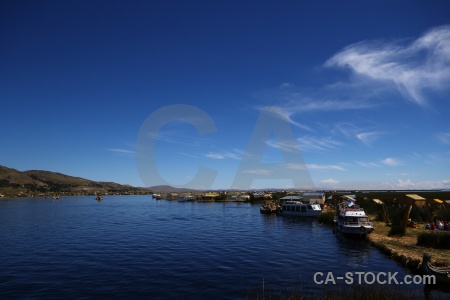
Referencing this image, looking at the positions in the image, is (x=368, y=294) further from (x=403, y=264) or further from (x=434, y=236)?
(x=434, y=236)

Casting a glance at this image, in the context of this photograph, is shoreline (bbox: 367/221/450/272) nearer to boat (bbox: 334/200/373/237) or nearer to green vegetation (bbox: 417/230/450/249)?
green vegetation (bbox: 417/230/450/249)

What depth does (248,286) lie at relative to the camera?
75.8 ft

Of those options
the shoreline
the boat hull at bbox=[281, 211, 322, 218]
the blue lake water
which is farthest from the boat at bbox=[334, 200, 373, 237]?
the boat hull at bbox=[281, 211, 322, 218]

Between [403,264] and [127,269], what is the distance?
2758cm

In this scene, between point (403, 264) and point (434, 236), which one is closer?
point (403, 264)

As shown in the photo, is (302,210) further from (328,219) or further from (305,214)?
Result: (328,219)

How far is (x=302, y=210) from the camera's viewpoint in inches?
3312

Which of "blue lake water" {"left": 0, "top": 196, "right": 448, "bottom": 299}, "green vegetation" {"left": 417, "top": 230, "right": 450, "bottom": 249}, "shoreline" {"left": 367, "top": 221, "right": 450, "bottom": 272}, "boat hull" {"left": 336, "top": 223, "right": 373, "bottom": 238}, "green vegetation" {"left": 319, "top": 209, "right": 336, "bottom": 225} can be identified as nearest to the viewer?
"blue lake water" {"left": 0, "top": 196, "right": 448, "bottom": 299}

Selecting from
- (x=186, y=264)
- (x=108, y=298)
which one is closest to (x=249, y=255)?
(x=186, y=264)

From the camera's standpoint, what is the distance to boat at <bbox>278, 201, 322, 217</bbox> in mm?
80688

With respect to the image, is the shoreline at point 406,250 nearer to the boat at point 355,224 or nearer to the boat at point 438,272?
the boat at point 355,224

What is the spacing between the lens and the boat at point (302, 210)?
265 feet

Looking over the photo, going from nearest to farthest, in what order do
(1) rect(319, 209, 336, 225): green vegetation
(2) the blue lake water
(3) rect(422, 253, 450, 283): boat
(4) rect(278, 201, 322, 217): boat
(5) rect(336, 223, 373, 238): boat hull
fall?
1. (3) rect(422, 253, 450, 283): boat
2. (2) the blue lake water
3. (5) rect(336, 223, 373, 238): boat hull
4. (1) rect(319, 209, 336, 225): green vegetation
5. (4) rect(278, 201, 322, 217): boat

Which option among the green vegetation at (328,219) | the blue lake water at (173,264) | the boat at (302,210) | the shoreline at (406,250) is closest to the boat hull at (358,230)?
the shoreline at (406,250)
